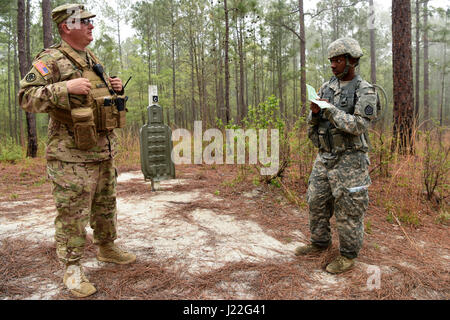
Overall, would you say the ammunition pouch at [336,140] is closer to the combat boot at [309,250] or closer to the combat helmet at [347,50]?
the combat helmet at [347,50]

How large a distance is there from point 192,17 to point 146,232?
474 inches

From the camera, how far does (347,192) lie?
212 cm

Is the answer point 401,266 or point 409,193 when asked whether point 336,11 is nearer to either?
point 409,193

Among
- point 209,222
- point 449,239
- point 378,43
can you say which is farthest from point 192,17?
point 378,43

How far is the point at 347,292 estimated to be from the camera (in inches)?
73.9

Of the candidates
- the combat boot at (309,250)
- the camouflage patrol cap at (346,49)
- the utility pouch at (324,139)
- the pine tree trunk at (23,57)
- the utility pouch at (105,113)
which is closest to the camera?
the utility pouch at (105,113)

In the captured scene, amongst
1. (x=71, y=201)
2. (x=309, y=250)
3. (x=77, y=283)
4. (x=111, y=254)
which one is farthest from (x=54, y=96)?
(x=309, y=250)

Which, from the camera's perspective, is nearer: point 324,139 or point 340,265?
point 340,265

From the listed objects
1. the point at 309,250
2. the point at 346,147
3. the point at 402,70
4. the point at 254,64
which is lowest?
the point at 309,250

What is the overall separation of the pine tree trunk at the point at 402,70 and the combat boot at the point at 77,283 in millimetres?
4962

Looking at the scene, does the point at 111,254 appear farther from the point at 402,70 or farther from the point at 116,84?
the point at 402,70

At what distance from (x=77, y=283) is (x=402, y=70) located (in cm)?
562

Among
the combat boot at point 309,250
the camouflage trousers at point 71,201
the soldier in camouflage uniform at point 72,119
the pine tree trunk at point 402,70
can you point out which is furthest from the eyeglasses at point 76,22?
the pine tree trunk at point 402,70

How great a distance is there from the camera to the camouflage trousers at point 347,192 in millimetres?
2115
